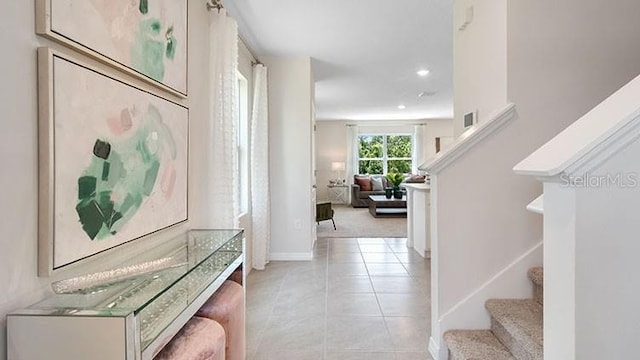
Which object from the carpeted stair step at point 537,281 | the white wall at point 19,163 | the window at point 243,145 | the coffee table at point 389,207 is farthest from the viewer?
the coffee table at point 389,207

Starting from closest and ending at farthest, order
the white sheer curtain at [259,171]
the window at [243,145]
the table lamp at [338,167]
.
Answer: the window at [243,145]
the white sheer curtain at [259,171]
the table lamp at [338,167]

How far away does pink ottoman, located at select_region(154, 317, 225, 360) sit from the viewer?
134 centimetres

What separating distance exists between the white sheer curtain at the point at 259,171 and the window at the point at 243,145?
74mm

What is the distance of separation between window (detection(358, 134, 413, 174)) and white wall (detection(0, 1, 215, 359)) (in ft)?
33.9

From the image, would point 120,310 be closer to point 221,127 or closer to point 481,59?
point 221,127

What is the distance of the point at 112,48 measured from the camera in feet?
4.45

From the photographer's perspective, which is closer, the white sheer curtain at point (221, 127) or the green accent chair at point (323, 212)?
the white sheer curtain at point (221, 127)

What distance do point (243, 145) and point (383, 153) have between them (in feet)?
25.4

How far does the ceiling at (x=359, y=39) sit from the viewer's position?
3.16 meters

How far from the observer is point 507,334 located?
6.11ft

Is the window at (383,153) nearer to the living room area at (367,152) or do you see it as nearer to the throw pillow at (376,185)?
the living room area at (367,152)

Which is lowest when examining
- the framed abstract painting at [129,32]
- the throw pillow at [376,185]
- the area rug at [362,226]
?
the area rug at [362,226]

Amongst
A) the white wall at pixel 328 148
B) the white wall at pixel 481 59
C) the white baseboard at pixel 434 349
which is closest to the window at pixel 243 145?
the white wall at pixel 481 59

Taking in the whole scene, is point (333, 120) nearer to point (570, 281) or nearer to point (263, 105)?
point (263, 105)
